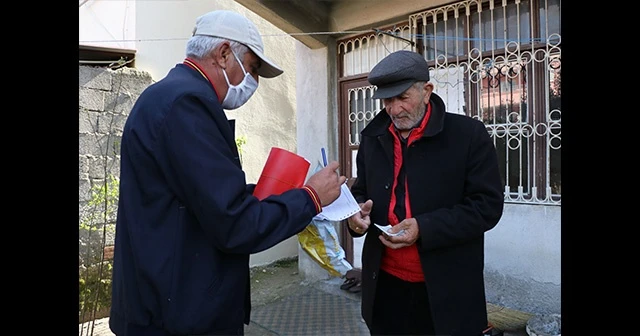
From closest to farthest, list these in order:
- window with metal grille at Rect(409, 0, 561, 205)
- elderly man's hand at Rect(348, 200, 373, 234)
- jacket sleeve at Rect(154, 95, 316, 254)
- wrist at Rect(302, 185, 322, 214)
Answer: jacket sleeve at Rect(154, 95, 316, 254) < wrist at Rect(302, 185, 322, 214) < elderly man's hand at Rect(348, 200, 373, 234) < window with metal grille at Rect(409, 0, 561, 205)

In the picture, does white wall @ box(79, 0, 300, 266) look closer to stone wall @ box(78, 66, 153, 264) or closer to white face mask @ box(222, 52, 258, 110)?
stone wall @ box(78, 66, 153, 264)

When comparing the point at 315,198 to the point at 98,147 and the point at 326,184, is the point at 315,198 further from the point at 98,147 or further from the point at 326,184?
the point at 98,147

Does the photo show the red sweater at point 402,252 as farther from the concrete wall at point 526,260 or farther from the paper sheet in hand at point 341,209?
the concrete wall at point 526,260

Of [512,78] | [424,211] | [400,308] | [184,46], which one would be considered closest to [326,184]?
[424,211]

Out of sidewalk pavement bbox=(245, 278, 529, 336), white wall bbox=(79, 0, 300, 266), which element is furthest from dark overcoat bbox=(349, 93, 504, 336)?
white wall bbox=(79, 0, 300, 266)

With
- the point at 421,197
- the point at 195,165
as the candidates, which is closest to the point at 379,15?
the point at 421,197

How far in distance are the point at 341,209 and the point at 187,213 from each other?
0.72m

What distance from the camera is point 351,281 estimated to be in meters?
5.13

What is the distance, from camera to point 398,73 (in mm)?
2031

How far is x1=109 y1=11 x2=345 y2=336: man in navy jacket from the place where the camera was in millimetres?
1429

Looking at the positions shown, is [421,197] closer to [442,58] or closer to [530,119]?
[530,119]

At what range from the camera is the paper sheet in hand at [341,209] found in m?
1.94

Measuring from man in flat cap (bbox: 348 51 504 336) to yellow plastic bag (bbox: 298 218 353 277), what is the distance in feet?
0.85

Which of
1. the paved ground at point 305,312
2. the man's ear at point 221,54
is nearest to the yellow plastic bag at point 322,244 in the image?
the man's ear at point 221,54
